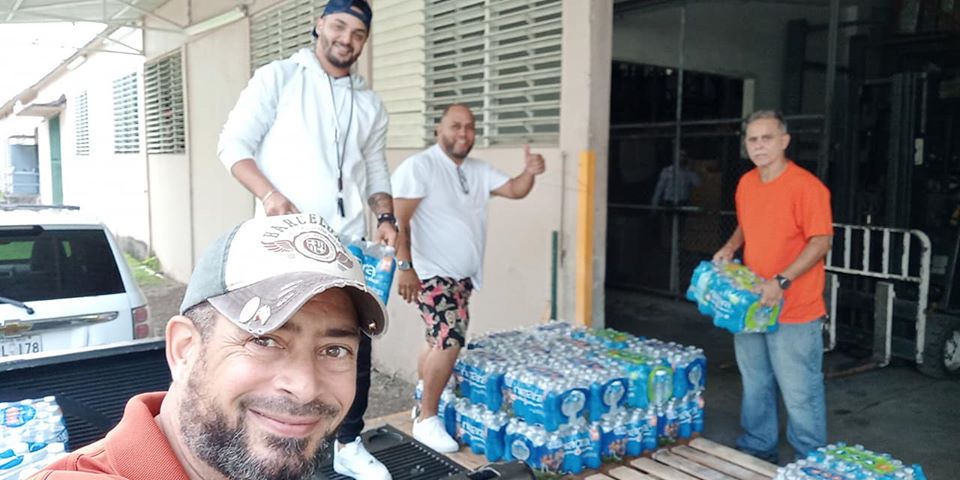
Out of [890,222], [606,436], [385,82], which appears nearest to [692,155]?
[890,222]

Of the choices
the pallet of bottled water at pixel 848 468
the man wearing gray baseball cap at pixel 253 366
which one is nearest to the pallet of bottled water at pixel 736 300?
the pallet of bottled water at pixel 848 468

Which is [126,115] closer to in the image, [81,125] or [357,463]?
[81,125]

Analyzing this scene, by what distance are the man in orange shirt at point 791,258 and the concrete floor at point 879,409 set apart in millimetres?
757

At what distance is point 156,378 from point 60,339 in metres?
1.76

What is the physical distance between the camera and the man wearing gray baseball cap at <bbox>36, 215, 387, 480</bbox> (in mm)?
1399

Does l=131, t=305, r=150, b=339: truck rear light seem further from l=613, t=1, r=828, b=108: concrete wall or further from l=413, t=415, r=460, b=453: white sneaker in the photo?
l=613, t=1, r=828, b=108: concrete wall

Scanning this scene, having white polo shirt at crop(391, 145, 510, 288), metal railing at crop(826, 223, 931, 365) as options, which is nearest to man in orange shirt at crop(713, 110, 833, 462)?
white polo shirt at crop(391, 145, 510, 288)

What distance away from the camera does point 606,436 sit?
3.90 m

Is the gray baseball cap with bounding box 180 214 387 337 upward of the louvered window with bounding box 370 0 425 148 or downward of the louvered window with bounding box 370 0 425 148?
downward

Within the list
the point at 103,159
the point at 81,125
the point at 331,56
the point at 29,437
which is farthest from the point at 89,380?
the point at 81,125

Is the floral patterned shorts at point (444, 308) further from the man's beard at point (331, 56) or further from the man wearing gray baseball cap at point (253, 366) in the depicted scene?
the man wearing gray baseball cap at point (253, 366)

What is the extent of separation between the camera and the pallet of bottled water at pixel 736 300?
399 centimetres

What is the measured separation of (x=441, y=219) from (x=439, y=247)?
0.58 feet

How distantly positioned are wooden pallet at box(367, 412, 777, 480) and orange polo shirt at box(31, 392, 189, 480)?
108 inches
